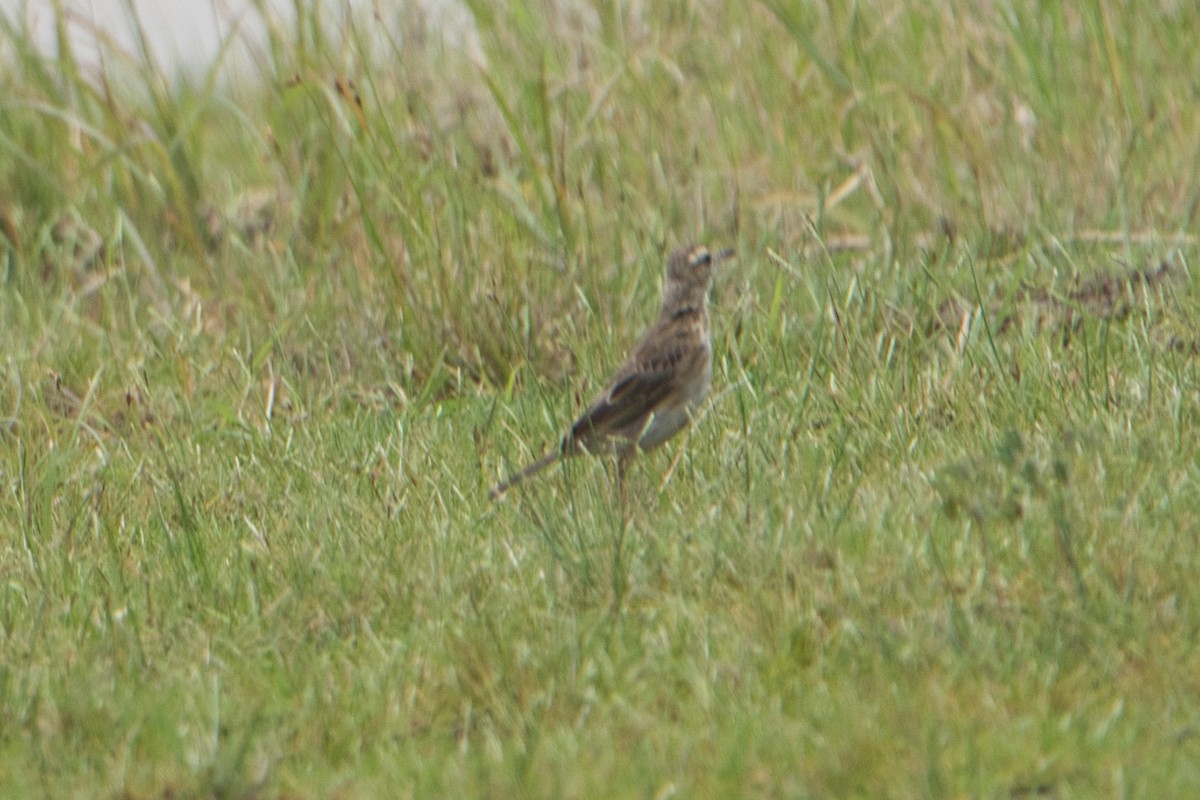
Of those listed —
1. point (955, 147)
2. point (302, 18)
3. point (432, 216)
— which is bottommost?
point (955, 147)

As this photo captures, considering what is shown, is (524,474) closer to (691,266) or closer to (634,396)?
(634,396)

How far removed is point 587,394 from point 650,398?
1034 mm

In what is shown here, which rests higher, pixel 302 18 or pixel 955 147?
pixel 302 18

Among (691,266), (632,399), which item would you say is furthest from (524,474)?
(691,266)

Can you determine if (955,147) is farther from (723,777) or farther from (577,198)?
(723,777)

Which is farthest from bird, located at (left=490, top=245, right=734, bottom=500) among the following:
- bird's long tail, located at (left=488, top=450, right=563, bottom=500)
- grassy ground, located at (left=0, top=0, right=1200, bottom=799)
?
grassy ground, located at (left=0, top=0, right=1200, bottom=799)

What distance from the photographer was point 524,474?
6012mm

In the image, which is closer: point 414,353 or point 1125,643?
point 1125,643

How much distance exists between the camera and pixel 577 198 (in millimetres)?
8844

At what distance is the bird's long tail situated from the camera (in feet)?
19.6

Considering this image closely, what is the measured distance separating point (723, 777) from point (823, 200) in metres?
4.82

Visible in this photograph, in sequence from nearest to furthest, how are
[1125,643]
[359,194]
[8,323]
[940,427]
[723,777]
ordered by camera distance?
[723,777]
[1125,643]
[940,427]
[359,194]
[8,323]

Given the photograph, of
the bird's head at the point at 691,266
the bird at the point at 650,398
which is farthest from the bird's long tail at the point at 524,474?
the bird's head at the point at 691,266

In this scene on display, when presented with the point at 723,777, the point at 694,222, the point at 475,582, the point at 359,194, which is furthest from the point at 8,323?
the point at 723,777
